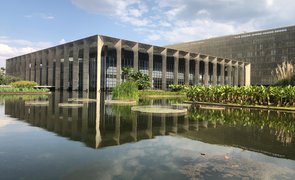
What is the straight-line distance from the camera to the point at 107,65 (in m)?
91.2

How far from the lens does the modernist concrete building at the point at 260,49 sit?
111 m

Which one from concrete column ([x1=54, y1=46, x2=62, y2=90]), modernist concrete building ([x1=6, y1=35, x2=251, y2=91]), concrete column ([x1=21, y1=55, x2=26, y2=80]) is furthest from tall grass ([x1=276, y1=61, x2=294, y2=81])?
concrete column ([x1=21, y1=55, x2=26, y2=80])

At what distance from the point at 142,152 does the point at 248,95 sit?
29.2 meters

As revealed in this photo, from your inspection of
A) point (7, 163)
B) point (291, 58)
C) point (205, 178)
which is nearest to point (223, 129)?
point (205, 178)

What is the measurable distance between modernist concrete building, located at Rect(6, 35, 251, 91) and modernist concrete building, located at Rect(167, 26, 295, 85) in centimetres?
488

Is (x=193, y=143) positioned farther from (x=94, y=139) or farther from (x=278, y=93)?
(x=278, y=93)

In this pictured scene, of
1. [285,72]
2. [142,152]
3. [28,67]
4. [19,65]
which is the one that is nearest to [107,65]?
[28,67]

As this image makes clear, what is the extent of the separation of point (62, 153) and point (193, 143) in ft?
20.3

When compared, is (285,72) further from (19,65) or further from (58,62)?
(19,65)

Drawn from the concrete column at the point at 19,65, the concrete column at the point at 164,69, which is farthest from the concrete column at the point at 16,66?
the concrete column at the point at 164,69

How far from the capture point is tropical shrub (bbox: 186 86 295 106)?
33.7 m

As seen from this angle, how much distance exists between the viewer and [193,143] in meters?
13.2

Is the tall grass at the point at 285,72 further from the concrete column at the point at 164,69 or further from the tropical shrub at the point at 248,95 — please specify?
the concrete column at the point at 164,69

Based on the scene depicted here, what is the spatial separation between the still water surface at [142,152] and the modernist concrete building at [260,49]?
350ft
